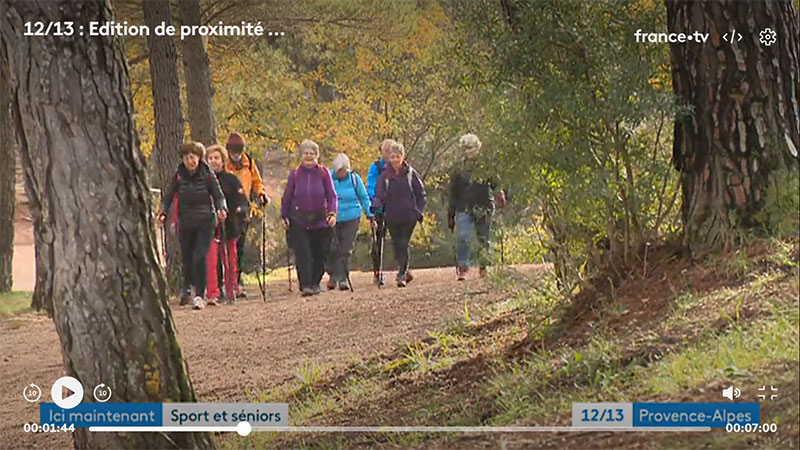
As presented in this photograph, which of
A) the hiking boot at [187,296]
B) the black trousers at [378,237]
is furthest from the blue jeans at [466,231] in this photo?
the hiking boot at [187,296]

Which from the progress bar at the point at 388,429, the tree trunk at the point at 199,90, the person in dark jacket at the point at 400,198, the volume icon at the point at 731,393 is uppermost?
the tree trunk at the point at 199,90

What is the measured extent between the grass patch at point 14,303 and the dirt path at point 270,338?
1851mm

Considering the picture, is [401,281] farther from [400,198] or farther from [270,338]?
[270,338]

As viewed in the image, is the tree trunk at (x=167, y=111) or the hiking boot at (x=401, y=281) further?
the tree trunk at (x=167, y=111)

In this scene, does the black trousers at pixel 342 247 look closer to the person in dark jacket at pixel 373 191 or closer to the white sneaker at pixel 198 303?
the person in dark jacket at pixel 373 191

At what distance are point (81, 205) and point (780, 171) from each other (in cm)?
314

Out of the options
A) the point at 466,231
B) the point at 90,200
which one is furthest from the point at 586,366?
the point at 466,231

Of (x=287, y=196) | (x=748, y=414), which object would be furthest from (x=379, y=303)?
(x=748, y=414)

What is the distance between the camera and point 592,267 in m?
6.69

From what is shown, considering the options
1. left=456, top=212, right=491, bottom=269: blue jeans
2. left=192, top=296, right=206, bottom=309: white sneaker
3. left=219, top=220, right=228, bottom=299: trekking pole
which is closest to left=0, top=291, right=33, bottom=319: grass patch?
left=219, top=220, right=228, bottom=299: trekking pole

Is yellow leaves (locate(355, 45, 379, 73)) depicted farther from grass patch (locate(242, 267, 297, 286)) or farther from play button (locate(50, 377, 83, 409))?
play button (locate(50, 377, 83, 409))

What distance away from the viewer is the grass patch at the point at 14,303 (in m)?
12.4

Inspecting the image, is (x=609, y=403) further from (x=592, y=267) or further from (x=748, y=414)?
(x=592, y=267)
